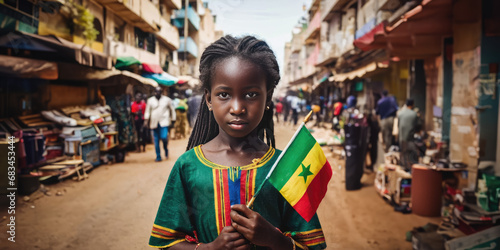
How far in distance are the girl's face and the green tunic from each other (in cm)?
18

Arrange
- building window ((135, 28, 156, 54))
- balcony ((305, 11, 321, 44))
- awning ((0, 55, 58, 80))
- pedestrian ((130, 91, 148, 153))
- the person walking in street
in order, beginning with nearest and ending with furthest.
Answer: awning ((0, 55, 58, 80)) → the person walking in street → balcony ((305, 11, 321, 44)) → pedestrian ((130, 91, 148, 153)) → building window ((135, 28, 156, 54))

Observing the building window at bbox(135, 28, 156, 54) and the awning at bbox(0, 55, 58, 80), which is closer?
the awning at bbox(0, 55, 58, 80)

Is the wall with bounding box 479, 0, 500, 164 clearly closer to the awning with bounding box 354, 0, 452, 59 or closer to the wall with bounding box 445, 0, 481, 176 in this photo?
the wall with bounding box 445, 0, 481, 176

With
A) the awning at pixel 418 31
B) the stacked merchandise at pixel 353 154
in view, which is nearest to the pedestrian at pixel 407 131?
the awning at pixel 418 31

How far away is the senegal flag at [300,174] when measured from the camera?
3.88 ft

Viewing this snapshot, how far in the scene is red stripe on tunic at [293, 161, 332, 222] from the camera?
1.18 m

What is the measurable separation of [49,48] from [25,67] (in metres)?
0.39

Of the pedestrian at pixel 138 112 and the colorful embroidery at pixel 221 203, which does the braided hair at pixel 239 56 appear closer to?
the colorful embroidery at pixel 221 203

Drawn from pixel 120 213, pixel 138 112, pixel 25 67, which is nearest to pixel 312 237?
pixel 120 213

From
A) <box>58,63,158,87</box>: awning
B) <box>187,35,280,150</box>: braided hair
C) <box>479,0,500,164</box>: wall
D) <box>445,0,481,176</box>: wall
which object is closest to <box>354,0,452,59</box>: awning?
<box>445,0,481,176</box>: wall

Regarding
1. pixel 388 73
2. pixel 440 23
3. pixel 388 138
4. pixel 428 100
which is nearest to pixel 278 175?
pixel 440 23

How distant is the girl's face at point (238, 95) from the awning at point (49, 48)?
2.99m

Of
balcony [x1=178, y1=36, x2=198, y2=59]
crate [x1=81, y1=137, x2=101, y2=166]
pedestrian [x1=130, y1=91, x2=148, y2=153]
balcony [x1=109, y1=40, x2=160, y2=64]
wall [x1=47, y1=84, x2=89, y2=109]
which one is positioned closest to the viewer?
balcony [x1=178, y1=36, x2=198, y2=59]

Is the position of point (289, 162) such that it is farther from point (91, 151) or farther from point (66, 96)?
point (66, 96)
